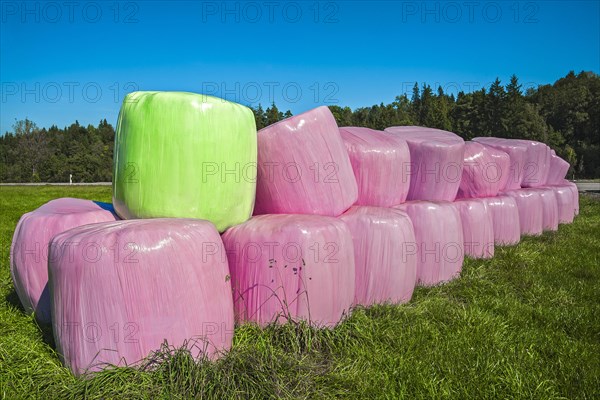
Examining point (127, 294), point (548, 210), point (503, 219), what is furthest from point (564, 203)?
point (127, 294)

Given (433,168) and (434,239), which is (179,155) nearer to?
(434,239)

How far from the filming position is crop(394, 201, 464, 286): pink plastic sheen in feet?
14.2

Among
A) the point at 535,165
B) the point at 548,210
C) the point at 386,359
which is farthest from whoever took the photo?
the point at 535,165

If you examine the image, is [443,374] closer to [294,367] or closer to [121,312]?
[294,367]

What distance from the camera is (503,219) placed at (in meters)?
6.08

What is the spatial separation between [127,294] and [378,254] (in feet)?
6.17

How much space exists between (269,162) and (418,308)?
1.55 meters

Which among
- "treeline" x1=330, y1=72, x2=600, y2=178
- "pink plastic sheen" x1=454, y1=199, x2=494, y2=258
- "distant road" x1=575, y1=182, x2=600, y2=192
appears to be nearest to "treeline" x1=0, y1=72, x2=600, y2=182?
"treeline" x1=330, y1=72, x2=600, y2=178

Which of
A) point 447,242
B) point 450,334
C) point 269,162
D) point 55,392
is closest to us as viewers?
point 55,392

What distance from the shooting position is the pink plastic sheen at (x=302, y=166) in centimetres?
346

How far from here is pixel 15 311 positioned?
3584 millimetres

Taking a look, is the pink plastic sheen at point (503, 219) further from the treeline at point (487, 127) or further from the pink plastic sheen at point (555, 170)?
the treeline at point (487, 127)

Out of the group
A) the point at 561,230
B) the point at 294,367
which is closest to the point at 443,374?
the point at 294,367

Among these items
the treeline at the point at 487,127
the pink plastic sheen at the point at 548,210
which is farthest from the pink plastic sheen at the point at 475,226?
the treeline at the point at 487,127
